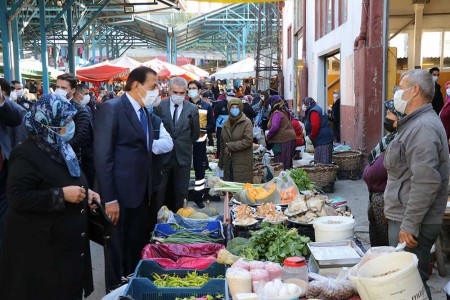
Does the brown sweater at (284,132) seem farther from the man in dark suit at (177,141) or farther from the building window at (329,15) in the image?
the building window at (329,15)

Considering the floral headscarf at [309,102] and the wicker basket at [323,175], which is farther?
the floral headscarf at [309,102]

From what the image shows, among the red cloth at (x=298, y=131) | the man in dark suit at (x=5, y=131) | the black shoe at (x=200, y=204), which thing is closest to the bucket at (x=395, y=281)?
the man in dark suit at (x=5, y=131)

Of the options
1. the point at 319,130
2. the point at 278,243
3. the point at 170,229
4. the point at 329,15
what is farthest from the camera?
the point at 329,15

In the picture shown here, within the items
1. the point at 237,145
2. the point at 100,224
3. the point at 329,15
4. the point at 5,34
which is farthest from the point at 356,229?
the point at 5,34

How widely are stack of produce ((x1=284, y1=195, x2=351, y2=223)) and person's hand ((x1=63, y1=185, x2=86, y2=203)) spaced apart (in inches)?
90.4

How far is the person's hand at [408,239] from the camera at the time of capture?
353 cm

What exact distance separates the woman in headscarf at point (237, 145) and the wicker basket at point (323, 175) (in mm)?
1560

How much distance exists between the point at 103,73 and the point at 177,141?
12976mm

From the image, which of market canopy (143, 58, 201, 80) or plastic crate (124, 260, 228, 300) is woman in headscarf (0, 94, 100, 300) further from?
market canopy (143, 58, 201, 80)

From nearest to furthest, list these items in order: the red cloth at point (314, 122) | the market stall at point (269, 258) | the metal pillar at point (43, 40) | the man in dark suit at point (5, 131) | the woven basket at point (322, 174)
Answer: the market stall at point (269, 258)
the man in dark suit at point (5, 131)
the woven basket at point (322, 174)
the red cloth at point (314, 122)
the metal pillar at point (43, 40)

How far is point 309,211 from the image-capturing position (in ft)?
17.0

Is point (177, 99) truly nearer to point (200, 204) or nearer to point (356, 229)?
point (200, 204)

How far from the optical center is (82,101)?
23.4 ft

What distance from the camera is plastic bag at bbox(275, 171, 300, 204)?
627cm
